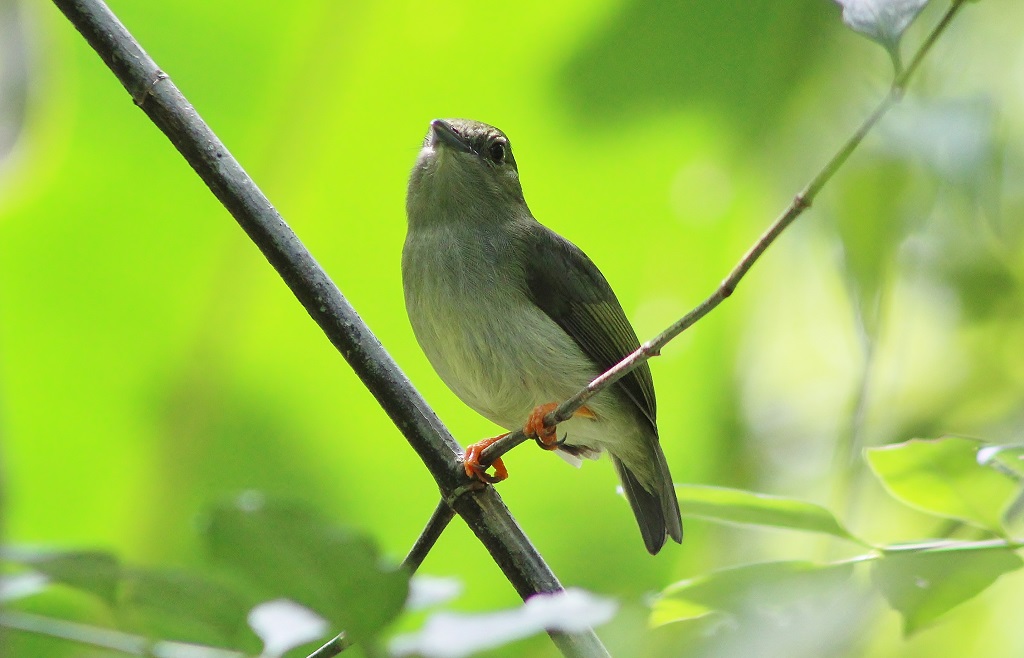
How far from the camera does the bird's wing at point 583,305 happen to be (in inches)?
104

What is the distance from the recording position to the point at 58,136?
3146 mm

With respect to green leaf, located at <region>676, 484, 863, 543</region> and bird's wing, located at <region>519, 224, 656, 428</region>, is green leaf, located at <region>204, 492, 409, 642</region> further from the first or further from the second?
bird's wing, located at <region>519, 224, 656, 428</region>

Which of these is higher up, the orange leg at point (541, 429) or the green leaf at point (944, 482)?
the orange leg at point (541, 429)

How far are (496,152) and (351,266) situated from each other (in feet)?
2.34

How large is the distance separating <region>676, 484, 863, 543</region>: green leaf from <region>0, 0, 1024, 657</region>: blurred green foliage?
4.85 ft

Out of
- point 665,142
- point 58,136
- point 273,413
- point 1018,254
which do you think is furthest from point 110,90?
point 1018,254

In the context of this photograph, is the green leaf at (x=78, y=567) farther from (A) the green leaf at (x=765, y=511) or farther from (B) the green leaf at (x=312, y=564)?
(A) the green leaf at (x=765, y=511)

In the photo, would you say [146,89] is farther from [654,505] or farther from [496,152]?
[654,505]

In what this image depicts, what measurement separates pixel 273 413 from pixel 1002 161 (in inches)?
98.4

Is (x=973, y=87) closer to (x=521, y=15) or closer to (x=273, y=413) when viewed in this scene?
(x=521, y=15)

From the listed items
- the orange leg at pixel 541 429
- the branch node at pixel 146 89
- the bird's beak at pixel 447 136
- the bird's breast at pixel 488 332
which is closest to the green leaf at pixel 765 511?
the orange leg at pixel 541 429

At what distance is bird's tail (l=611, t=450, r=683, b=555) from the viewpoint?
2.73 m

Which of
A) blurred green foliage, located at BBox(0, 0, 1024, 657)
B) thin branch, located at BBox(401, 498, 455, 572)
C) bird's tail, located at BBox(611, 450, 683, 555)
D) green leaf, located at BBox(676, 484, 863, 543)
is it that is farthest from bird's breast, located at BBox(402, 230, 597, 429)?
green leaf, located at BBox(676, 484, 863, 543)

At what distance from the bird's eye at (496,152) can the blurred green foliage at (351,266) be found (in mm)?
258
